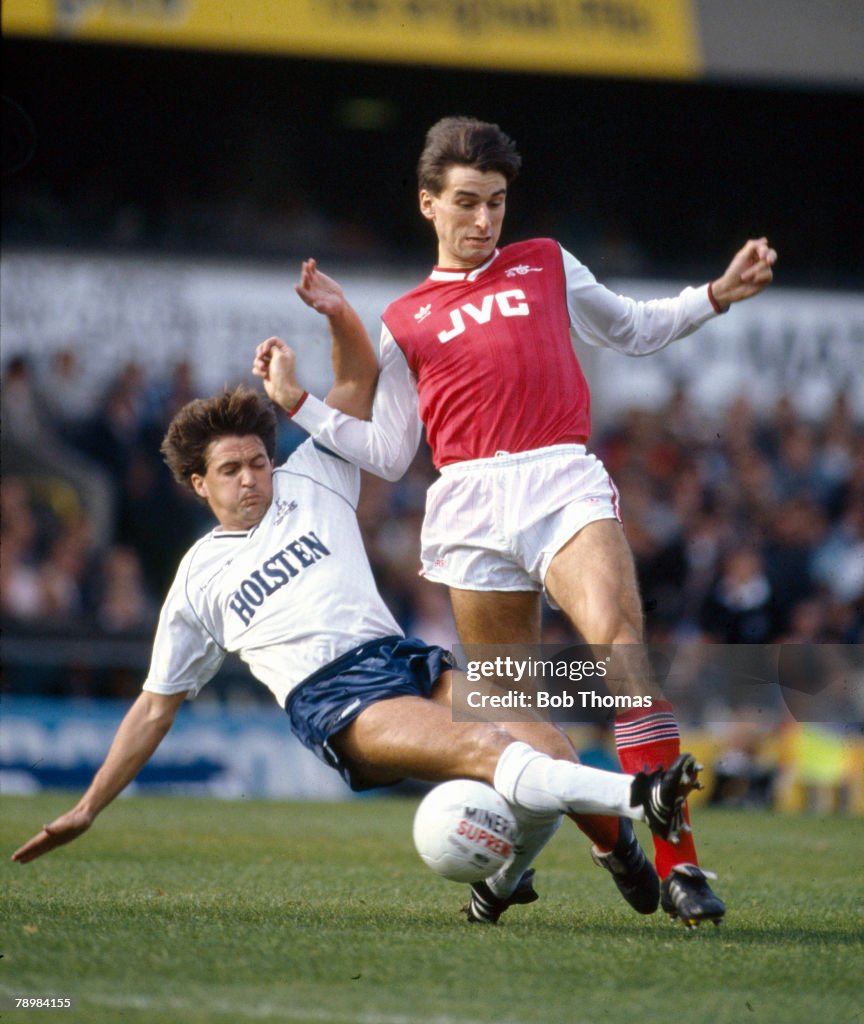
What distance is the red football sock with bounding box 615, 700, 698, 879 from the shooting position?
442 centimetres

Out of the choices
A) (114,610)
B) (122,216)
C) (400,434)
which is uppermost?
(122,216)

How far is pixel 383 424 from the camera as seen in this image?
5.19 meters

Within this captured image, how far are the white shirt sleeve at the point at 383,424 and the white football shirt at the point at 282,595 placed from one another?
9 centimetres

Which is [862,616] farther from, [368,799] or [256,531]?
[256,531]

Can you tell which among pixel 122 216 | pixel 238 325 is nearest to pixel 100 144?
pixel 122 216

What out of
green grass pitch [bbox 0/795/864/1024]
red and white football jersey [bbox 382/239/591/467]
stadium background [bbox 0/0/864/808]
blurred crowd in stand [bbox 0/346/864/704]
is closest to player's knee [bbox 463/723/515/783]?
green grass pitch [bbox 0/795/864/1024]

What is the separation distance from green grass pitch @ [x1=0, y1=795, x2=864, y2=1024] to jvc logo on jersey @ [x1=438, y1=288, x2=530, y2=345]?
75.2 inches

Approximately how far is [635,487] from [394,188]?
5283 mm

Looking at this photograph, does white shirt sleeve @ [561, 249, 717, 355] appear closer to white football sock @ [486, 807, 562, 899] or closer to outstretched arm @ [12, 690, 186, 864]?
white football sock @ [486, 807, 562, 899]

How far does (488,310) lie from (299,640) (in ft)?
4.18

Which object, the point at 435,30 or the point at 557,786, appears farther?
the point at 435,30

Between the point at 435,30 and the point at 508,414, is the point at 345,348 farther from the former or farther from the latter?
the point at 435,30

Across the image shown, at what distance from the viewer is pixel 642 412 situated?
16172 millimetres

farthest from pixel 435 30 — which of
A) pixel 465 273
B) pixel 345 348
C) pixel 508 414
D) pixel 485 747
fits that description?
pixel 485 747
